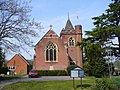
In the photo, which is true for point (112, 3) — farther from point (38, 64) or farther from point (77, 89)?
point (38, 64)

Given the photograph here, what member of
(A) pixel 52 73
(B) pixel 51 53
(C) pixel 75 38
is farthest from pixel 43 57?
(C) pixel 75 38

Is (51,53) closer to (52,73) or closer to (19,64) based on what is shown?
(52,73)

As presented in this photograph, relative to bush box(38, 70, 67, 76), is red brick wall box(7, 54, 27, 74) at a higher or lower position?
higher

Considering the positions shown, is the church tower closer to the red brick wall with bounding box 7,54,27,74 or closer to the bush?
the bush

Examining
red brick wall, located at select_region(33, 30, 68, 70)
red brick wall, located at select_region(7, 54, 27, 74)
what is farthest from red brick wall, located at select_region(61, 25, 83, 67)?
red brick wall, located at select_region(7, 54, 27, 74)

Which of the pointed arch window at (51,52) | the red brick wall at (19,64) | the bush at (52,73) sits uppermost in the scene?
the pointed arch window at (51,52)

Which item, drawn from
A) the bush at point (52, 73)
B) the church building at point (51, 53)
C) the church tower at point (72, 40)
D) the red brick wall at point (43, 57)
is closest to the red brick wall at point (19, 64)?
the church building at point (51, 53)

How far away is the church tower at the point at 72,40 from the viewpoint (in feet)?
243

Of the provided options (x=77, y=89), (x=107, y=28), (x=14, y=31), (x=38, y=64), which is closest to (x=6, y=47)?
(x=14, y=31)

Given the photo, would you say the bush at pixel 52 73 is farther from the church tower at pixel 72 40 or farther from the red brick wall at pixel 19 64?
the red brick wall at pixel 19 64

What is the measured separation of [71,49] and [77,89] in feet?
166

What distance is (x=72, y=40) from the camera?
256 ft

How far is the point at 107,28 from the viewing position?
41438mm

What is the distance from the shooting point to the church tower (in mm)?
74000
